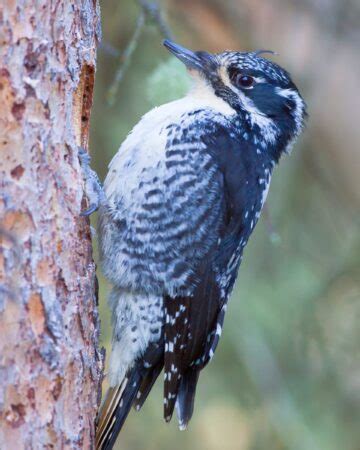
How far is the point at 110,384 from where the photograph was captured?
343 centimetres

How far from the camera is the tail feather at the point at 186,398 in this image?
3.51 meters

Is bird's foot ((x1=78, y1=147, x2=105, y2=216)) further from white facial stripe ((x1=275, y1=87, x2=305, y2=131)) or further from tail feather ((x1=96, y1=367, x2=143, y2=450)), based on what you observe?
white facial stripe ((x1=275, y1=87, x2=305, y2=131))

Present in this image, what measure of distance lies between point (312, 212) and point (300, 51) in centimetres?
99

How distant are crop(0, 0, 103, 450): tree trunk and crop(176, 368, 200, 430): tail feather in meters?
0.70

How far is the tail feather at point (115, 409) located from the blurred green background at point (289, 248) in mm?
1312

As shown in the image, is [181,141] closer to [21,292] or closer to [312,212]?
[21,292]

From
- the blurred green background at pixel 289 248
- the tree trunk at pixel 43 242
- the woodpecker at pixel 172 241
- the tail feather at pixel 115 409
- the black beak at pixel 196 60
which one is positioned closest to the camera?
the tree trunk at pixel 43 242

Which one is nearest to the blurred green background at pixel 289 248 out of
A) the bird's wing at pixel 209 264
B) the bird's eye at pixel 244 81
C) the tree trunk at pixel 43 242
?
the bird's eye at pixel 244 81

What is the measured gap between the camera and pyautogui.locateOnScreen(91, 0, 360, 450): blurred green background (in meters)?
4.68

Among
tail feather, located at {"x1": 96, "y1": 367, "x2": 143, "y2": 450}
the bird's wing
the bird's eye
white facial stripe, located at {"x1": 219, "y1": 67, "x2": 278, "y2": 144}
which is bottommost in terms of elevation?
tail feather, located at {"x1": 96, "y1": 367, "x2": 143, "y2": 450}

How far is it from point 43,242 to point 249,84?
1578 mm

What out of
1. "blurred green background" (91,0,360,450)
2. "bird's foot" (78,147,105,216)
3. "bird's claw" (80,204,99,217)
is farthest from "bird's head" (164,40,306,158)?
"bird's claw" (80,204,99,217)

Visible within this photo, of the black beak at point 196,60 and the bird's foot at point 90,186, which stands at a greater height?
the black beak at point 196,60

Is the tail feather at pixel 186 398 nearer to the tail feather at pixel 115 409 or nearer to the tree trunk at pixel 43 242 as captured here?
the tail feather at pixel 115 409
